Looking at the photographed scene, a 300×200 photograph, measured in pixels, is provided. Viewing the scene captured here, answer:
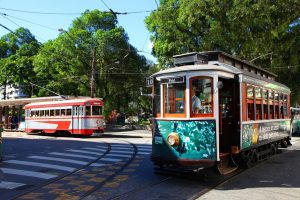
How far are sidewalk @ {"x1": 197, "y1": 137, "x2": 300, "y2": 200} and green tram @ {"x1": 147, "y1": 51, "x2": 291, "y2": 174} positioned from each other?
511 millimetres

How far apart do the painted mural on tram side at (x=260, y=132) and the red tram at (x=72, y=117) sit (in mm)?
14360

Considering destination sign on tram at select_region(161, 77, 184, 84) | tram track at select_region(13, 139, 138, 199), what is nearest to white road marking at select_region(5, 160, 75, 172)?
tram track at select_region(13, 139, 138, 199)

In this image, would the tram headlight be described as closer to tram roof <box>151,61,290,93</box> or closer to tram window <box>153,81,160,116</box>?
tram window <box>153,81,160,116</box>

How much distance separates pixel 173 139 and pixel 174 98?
1099 millimetres

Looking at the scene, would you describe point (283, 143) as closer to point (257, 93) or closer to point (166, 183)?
point (257, 93)

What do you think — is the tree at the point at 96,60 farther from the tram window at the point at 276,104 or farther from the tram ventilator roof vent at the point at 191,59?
the tram ventilator roof vent at the point at 191,59

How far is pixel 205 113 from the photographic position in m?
9.31

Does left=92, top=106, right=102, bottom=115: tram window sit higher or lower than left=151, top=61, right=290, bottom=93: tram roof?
lower

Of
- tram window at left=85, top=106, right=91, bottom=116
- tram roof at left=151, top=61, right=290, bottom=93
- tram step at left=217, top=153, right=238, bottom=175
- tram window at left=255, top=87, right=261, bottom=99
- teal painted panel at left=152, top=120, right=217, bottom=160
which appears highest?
tram roof at left=151, top=61, right=290, bottom=93

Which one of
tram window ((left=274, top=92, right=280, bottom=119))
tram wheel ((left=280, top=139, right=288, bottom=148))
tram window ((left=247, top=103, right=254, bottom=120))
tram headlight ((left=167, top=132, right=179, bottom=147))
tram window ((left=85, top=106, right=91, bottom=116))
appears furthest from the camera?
tram window ((left=85, top=106, right=91, bottom=116))

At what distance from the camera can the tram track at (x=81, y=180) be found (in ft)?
27.2

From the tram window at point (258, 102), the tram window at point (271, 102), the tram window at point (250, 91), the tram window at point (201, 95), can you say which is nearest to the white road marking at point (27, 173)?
the tram window at point (201, 95)

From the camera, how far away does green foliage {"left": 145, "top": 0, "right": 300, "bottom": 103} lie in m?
19.7

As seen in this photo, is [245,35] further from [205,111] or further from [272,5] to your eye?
[205,111]
